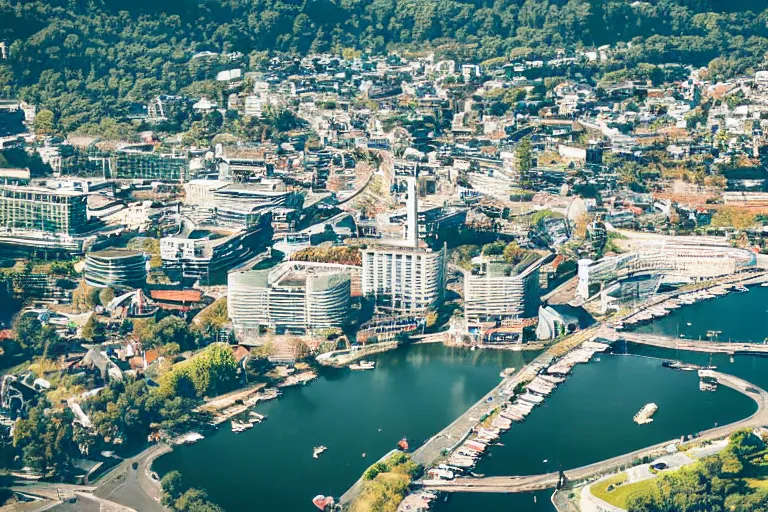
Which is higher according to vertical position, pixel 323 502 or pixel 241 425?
pixel 241 425

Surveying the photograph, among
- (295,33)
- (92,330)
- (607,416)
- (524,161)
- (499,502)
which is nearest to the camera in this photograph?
(499,502)

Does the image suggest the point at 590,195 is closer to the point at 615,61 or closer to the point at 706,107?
the point at 706,107

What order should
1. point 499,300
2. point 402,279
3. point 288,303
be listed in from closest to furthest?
point 288,303, point 499,300, point 402,279

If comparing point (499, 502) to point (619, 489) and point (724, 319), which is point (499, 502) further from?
point (724, 319)

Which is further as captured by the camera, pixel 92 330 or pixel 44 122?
pixel 44 122

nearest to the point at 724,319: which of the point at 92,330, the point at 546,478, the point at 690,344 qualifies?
the point at 690,344

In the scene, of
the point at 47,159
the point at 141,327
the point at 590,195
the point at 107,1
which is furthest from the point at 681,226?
the point at 107,1

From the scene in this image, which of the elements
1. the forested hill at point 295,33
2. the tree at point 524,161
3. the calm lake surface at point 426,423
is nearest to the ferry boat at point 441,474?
the calm lake surface at point 426,423
